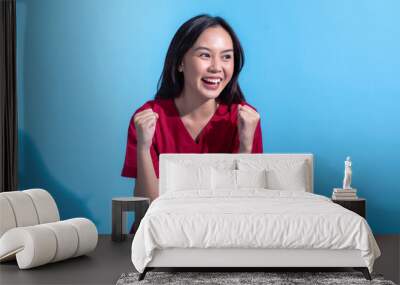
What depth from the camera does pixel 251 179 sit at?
6332mm

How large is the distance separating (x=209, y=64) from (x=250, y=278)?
274 cm

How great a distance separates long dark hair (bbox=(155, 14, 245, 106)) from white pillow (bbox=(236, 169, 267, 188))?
3.11 feet

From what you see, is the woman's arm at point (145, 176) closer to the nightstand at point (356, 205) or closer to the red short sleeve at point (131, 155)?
Result: the red short sleeve at point (131, 155)

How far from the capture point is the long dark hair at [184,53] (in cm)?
695

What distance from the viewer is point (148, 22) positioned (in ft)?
23.0

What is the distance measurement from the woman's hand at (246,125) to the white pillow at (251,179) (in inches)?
25.2

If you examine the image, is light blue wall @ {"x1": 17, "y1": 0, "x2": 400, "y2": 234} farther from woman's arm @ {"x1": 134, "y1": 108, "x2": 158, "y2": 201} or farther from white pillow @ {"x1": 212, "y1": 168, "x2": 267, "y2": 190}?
white pillow @ {"x1": 212, "y1": 168, "x2": 267, "y2": 190}

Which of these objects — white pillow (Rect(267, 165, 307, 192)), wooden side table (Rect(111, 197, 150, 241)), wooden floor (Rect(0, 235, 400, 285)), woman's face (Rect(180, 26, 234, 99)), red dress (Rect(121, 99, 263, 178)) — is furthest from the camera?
red dress (Rect(121, 99, 263, 178))

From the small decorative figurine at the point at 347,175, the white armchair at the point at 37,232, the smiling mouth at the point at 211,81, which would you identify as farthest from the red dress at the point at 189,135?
the white armchair at the point at 37,232

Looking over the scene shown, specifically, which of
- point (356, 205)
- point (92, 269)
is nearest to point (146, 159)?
point (92, 269)

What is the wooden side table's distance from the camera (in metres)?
6.57

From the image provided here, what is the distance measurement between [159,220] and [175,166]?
1.87m

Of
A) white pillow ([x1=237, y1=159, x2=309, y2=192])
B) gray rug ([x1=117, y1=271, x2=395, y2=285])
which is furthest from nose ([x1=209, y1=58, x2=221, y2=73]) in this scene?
gray rug ([x1=117, y1=271, x2=395, y2=285])

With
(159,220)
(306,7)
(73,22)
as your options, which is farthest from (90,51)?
(159,220)
